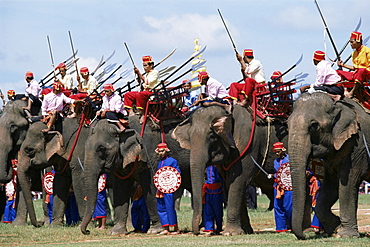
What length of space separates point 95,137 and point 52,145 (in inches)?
123

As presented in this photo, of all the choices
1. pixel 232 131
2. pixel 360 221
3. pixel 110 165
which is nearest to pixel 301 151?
pixel 232 131

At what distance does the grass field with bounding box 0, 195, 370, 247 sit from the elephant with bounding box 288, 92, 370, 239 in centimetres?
58

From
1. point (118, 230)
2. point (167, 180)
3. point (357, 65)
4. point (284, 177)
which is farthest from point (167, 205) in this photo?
point (357, 65)

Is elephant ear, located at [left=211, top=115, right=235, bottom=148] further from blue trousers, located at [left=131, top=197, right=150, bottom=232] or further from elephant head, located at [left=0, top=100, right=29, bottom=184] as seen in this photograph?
elephant head, located at [left=0, top=100, right=29, bottom=184]

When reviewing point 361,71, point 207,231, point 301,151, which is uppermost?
point 361,71

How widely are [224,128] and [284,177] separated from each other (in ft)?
5.19

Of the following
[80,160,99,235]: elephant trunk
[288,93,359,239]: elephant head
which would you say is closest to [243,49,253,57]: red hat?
[288,93,359,239]: elephant head

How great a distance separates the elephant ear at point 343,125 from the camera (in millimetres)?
15848

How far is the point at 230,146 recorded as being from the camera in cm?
1812

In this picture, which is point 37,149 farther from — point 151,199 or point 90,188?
point 151,199

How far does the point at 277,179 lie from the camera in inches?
717

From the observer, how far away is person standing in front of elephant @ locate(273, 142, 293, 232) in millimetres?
17969

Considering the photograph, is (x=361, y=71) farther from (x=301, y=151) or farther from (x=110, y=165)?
(x=110, y=165)

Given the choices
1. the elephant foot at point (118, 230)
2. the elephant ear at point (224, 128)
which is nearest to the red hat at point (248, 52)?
the elephant ear at point (224, 128)
